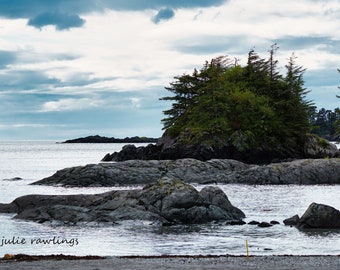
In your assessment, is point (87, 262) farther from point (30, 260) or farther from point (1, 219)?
point (1, 219)

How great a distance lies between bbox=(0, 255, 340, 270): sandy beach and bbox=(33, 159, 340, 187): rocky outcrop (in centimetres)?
3740

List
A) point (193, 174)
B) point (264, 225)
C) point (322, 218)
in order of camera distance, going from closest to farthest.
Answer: point (322, 218) → point (264, 225) → point (193, 174)

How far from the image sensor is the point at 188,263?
19.4 meters

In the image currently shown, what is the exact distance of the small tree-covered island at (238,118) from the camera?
279 ft

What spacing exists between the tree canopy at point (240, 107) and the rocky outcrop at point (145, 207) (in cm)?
4831

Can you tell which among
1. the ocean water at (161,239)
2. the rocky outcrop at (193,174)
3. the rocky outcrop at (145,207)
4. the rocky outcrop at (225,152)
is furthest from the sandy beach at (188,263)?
the rocky outcrop at (225,152)

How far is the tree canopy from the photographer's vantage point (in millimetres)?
87000

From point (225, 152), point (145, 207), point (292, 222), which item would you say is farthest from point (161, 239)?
point (225, 152)

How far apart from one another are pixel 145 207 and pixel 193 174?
25.8 metres

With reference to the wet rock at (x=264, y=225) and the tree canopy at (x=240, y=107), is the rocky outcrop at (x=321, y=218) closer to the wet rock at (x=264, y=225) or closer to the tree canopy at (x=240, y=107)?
the wet rock at (x=264, y=225)

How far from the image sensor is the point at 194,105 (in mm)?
102562

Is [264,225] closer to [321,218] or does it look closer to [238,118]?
[321,218]

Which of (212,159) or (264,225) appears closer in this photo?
(264,225)

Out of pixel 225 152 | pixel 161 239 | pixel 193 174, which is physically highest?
pixel 225 152
